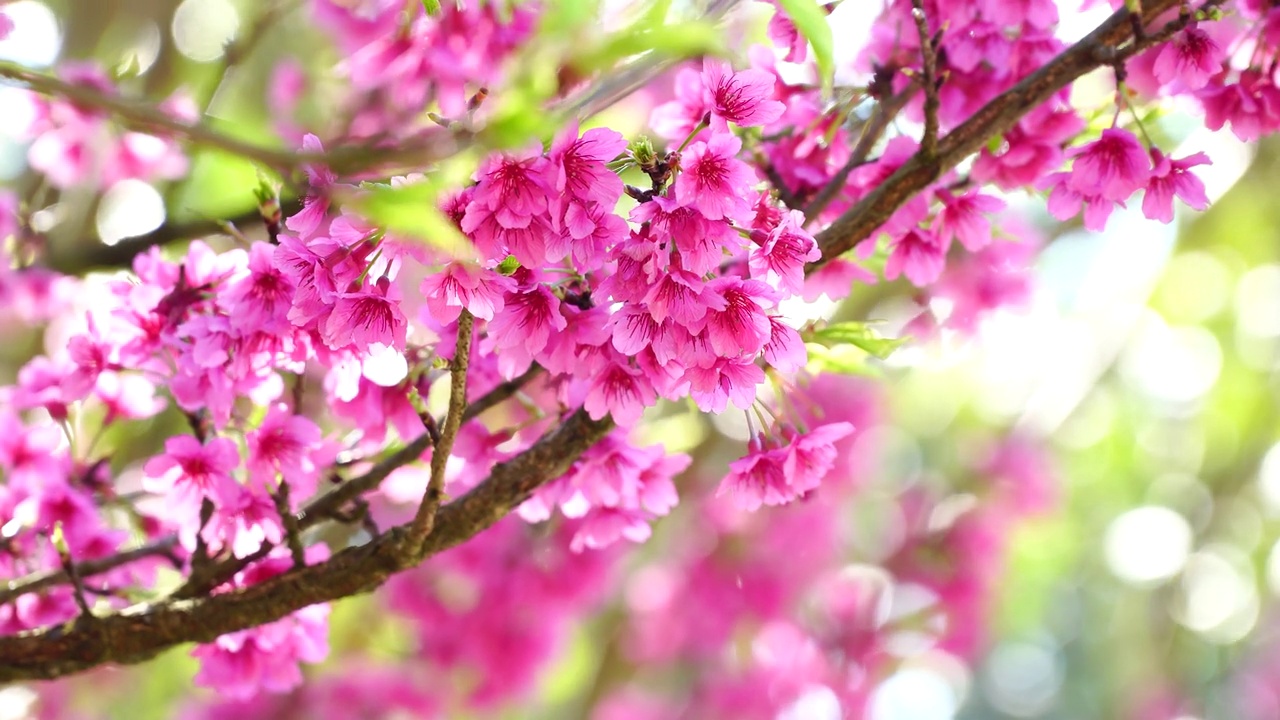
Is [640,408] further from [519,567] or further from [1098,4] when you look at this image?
[519,567]

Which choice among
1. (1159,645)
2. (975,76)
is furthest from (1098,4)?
(1159,645)

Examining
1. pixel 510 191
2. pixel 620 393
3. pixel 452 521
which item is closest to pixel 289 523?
pixel 452 521

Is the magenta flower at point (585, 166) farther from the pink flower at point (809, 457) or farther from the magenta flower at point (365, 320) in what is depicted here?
the pink flower at point (809, 457)

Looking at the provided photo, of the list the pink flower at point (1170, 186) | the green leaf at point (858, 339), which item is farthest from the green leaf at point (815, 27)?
the pink flower at point (1170, 186)

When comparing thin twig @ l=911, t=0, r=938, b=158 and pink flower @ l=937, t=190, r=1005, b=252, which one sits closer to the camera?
thin twig @ l=911, t=0, r=938, b=158

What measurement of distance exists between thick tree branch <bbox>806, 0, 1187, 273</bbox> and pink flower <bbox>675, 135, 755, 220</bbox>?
308mm

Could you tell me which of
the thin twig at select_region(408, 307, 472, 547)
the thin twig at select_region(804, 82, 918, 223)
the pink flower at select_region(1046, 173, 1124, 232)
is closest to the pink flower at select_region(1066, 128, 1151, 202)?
the pink flower at select_region(1046, 173, 1124, 232)

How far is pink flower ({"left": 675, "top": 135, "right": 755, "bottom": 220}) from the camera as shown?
0.88m

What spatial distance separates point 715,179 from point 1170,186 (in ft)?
2.05

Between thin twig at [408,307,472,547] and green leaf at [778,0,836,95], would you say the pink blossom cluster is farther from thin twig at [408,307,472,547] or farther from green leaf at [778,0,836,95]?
green leaf at [778,0,836,95]

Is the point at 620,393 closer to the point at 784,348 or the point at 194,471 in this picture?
the point at 784,348

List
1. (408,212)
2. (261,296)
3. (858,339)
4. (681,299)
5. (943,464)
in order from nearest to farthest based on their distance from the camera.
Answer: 1. (408,212)
2. (681,299)
3. (261,296)
4. (858,339)
5. (943,464)

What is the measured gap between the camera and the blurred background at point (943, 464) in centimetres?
247

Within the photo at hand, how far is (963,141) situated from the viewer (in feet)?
3.91
